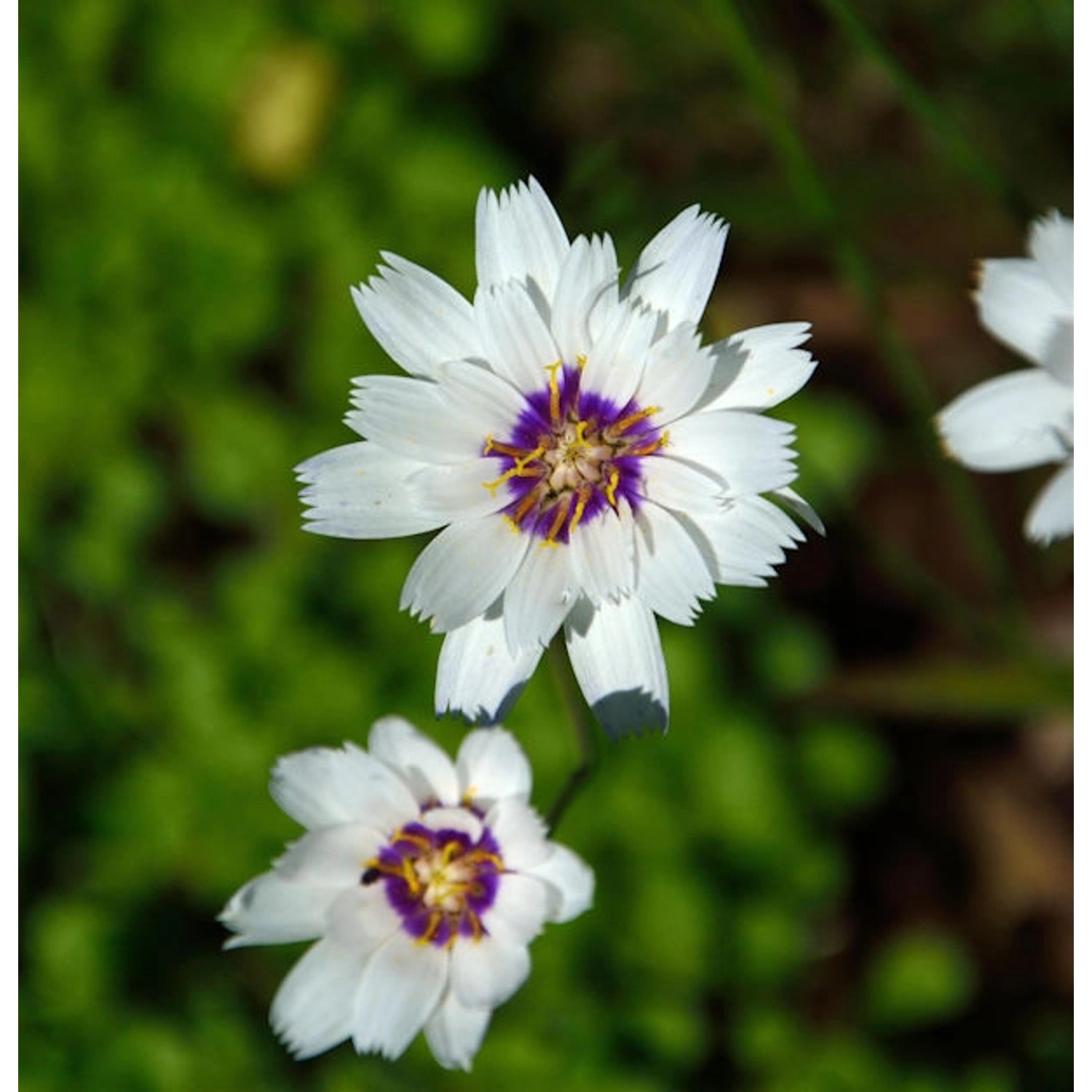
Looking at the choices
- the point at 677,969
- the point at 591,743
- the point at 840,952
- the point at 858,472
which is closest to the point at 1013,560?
the point at 858,472

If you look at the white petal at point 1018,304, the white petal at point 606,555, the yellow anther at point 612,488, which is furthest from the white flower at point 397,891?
the white petal at point 1018,304

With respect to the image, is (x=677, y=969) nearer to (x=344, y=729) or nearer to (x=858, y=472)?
(x=344, y=729)

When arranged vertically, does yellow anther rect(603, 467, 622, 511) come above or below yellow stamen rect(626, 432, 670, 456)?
below

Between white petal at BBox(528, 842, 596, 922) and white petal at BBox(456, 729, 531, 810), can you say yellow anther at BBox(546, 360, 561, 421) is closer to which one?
white petal at BBox(456, 729, 531, 810)

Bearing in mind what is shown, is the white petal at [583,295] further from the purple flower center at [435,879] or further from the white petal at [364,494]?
the purple flower center at [435,879]

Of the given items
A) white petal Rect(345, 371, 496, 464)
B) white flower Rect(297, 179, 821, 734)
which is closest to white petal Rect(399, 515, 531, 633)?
white flower Rect(297, 179, 821, 734)

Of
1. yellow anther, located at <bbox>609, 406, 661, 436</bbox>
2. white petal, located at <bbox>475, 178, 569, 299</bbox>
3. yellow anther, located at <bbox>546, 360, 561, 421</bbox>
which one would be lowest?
yellow anther, located at <bbox>609, 406, 661, 436</bbox>
